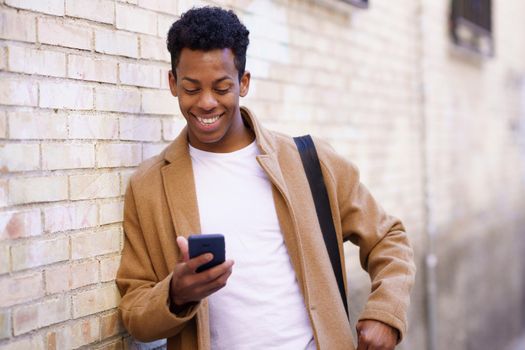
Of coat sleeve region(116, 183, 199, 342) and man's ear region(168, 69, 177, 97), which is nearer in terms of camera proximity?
coat sleeve region(116, 183, 199, 342)

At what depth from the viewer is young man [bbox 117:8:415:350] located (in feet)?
7.71

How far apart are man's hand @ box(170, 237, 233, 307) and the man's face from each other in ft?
1.49

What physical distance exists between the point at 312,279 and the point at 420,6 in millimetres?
4044

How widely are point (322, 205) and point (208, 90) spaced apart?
619mm

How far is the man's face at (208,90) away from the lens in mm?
2326

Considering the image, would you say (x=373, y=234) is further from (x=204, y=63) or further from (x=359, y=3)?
(x=359, y=3)

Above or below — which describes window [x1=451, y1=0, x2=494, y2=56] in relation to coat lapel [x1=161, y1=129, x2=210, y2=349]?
above

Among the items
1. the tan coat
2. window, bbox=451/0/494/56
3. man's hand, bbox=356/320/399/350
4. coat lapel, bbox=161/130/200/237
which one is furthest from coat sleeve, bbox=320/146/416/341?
window, bbox=451/0/494/56

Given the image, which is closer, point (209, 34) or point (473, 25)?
point (209, 34)

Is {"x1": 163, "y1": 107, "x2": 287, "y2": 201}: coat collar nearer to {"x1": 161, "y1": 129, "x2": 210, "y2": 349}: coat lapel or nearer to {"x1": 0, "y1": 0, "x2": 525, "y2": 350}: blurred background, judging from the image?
{"x1": 161, "y1": 129, "x2": 210, "y2": 349}: coat lapel

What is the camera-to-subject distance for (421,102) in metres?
6.06

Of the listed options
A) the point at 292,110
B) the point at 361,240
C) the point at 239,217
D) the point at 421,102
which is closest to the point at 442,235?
the point at 421,102

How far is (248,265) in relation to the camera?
242cm

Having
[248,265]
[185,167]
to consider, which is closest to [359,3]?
[185,167]
